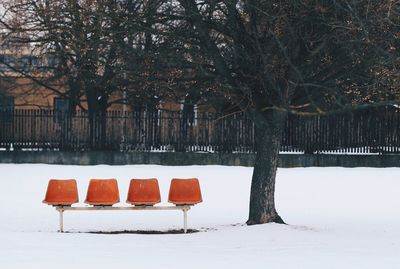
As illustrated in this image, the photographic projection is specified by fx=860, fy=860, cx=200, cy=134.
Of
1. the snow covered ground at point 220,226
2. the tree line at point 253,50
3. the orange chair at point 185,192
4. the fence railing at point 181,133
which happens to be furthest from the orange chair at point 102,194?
the fence railing at point 181,133

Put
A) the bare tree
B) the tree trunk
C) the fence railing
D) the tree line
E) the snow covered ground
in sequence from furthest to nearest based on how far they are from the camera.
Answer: the fence railing → the tree trunk → the tree line → the bare tree → the snow covered ground

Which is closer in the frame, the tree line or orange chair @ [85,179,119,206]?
the tree line

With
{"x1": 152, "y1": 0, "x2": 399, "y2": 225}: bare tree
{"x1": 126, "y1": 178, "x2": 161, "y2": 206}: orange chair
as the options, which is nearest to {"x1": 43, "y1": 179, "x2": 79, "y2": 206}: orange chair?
{"x1": 126, "y1": 178, "x2": 161, "y2": 206}: orange chair

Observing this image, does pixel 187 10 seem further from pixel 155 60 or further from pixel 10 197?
pixel 10 197

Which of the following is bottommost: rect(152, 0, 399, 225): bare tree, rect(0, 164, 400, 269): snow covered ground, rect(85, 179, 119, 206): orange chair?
rect(0, 164, 400, 269): snow covered ground

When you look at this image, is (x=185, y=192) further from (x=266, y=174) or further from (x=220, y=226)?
(x=266, y=174)

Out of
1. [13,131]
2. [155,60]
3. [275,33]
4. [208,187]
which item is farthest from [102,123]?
[275,33]

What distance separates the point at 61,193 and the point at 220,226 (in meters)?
3.15

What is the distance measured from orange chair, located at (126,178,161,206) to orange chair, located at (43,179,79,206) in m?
0.99

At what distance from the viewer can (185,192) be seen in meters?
15.7

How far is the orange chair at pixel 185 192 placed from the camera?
15.6 m

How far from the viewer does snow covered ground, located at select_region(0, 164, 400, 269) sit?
37.7ft

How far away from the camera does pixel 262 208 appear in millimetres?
16109

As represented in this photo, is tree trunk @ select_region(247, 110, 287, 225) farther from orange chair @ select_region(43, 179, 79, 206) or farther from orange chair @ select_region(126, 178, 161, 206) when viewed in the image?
orange chair @ select_region(43, 179, 79, 206)
